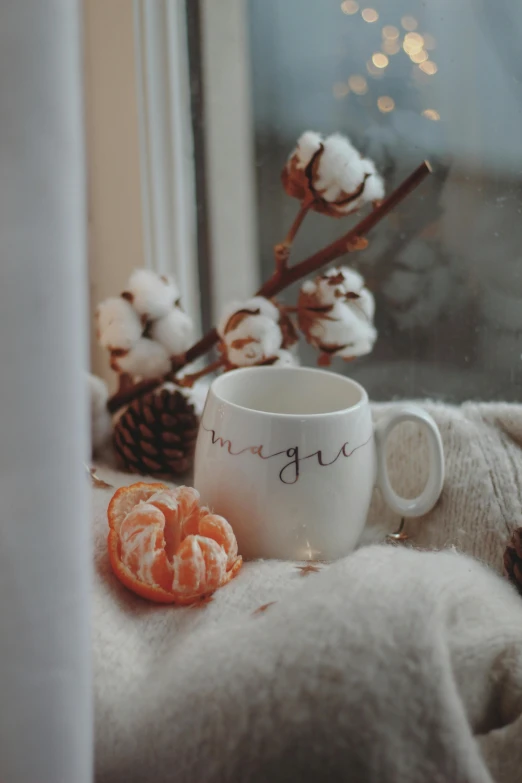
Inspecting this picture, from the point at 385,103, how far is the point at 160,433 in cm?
34

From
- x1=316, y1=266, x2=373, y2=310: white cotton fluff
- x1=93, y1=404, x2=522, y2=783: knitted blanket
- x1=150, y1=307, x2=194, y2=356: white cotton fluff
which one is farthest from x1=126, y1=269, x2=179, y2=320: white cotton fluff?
x1=93, y1=404, x2=522, y2=783: knitted blanket

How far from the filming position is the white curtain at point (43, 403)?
0.59 ft

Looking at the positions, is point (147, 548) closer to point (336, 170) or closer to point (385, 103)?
point (336, 170)

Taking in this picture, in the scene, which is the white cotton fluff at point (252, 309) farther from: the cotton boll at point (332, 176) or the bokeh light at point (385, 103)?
the bokeh light at point (385, 103)

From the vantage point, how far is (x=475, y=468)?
43cm

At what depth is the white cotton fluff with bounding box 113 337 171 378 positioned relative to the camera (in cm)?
51

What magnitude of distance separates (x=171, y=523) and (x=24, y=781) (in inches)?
6.7

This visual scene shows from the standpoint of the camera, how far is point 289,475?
1.21 ft

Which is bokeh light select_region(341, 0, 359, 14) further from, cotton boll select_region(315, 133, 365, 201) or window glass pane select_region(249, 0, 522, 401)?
cotton boll select_region(315, 133, 365, 201)

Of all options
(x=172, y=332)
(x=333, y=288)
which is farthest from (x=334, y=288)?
(x=172, y=332)

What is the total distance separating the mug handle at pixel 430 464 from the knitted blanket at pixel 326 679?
8 centimetres

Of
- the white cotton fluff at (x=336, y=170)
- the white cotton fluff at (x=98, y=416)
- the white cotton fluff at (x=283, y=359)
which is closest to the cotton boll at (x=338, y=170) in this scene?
the white cotton fluff at (x=336, y=170)

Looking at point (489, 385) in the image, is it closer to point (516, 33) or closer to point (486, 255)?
point (486, 255)

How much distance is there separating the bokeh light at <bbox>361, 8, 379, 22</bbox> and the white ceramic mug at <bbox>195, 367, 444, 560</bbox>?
0.36 meters
